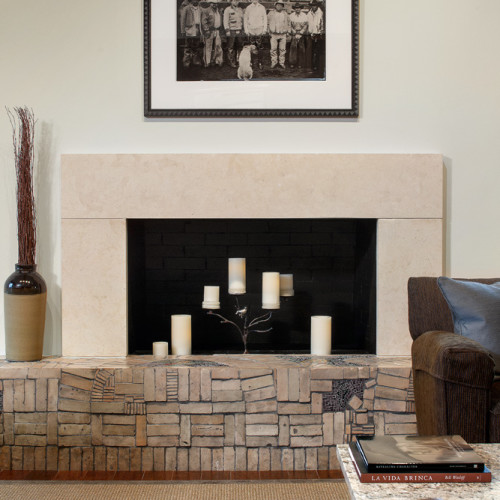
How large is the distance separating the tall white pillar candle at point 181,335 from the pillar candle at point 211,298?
0.11 meters

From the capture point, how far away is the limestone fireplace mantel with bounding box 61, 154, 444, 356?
2.99m

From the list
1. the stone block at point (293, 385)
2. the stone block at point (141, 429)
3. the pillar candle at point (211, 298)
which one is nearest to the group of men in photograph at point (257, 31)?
the pillar candle at point (211, 298)

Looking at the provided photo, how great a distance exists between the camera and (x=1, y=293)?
3.12 meters

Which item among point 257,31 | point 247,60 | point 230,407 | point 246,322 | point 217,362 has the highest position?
point 257,31

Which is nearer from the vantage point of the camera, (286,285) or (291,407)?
(291,407)

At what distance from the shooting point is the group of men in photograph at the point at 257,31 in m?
3.04

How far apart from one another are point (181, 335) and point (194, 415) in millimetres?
468

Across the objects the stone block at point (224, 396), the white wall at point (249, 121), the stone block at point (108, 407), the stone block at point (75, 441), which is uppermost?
the white wall at point (249, 121)

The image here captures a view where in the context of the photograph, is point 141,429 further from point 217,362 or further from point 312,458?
point 312,458

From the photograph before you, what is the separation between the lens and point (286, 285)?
3105 mm

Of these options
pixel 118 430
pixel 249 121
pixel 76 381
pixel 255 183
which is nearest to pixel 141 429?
pixel 118 430

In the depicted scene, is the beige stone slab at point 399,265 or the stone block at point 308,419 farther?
the beige stone slab at point 399,265

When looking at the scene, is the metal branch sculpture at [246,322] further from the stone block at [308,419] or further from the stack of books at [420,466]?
the stack of books at [420,466]

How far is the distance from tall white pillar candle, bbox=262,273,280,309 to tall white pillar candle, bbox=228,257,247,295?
0.37ft
